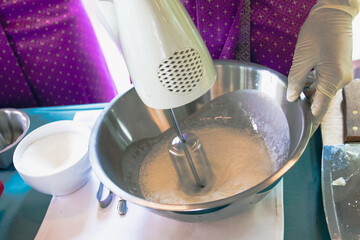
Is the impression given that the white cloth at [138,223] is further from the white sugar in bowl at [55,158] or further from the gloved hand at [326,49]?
the gloved hand at [326,49]

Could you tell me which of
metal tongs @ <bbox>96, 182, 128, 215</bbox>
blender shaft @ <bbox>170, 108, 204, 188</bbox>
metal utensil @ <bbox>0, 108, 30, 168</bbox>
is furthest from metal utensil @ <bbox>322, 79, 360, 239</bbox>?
metal utensil @ <bbox>0, 108, 30, 168</bbox>

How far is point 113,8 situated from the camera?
0.38 metres

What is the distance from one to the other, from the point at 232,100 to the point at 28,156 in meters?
0.34

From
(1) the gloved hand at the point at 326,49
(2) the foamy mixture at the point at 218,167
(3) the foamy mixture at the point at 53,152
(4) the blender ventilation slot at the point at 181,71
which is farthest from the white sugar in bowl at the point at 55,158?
(1) the gloved hand at the point at 326,49

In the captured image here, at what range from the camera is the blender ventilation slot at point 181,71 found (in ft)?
1.17

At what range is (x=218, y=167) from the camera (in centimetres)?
51

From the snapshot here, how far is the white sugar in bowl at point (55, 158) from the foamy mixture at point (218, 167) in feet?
0.33

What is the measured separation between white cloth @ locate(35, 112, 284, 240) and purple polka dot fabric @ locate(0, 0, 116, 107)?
422 millimetres

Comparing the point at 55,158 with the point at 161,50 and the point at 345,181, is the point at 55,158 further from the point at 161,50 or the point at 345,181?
the point at 345,181

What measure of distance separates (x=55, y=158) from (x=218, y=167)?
262mm

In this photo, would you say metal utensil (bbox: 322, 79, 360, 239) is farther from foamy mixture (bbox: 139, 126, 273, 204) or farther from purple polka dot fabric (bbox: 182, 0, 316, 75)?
purple polka dot fabric (bbox: 182, 0, 316, 75)

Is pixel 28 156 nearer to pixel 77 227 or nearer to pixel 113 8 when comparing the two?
pixel 77 227

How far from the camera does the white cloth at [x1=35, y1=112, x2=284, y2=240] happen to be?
0.45 meters

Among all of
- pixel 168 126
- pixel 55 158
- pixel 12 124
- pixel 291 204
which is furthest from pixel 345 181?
pixel 12 124
